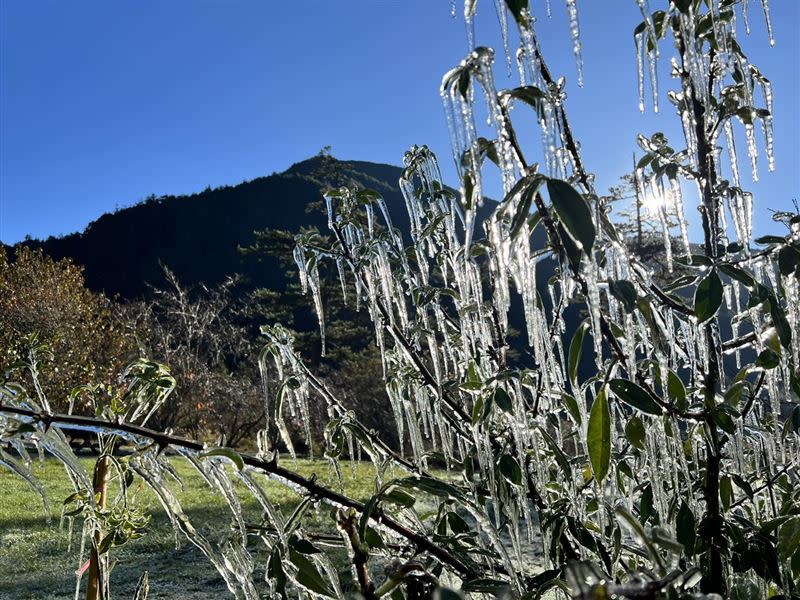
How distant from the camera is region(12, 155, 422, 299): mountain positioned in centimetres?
3872

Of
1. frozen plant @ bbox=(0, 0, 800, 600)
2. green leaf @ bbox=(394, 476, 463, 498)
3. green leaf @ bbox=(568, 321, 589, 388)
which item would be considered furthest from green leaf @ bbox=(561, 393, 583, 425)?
green leaf @ bbox=(394, 476, 463, 498)

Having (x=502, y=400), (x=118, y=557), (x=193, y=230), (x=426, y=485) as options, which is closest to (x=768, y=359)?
(x=502, y=400)

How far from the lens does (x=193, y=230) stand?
43.4m

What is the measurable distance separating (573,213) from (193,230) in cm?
4545

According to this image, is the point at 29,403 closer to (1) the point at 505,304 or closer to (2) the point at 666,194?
(1) the point at 505,304

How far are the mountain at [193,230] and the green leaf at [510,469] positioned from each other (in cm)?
3591

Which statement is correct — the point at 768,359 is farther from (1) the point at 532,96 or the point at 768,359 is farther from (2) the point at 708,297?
(1) the point at 532,96

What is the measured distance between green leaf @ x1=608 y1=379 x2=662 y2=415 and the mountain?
118 ft

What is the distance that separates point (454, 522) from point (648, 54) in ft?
2.64

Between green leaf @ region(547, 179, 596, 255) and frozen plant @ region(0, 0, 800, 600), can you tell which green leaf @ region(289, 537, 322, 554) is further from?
green leaf @ region(547, 179, 596, 255)

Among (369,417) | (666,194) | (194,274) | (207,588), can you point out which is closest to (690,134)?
(666,194)

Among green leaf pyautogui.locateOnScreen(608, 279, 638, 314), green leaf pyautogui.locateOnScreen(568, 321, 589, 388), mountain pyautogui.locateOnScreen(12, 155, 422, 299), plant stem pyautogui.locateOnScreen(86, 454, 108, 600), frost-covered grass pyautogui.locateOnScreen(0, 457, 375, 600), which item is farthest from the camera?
mountain pyautogui.locateOnScreen(12, 155, 422, 299)

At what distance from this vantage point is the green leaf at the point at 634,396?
792mm

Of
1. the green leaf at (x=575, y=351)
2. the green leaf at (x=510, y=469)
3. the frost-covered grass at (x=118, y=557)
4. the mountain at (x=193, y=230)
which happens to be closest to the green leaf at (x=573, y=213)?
the green leaf at (x=575, y=351)
